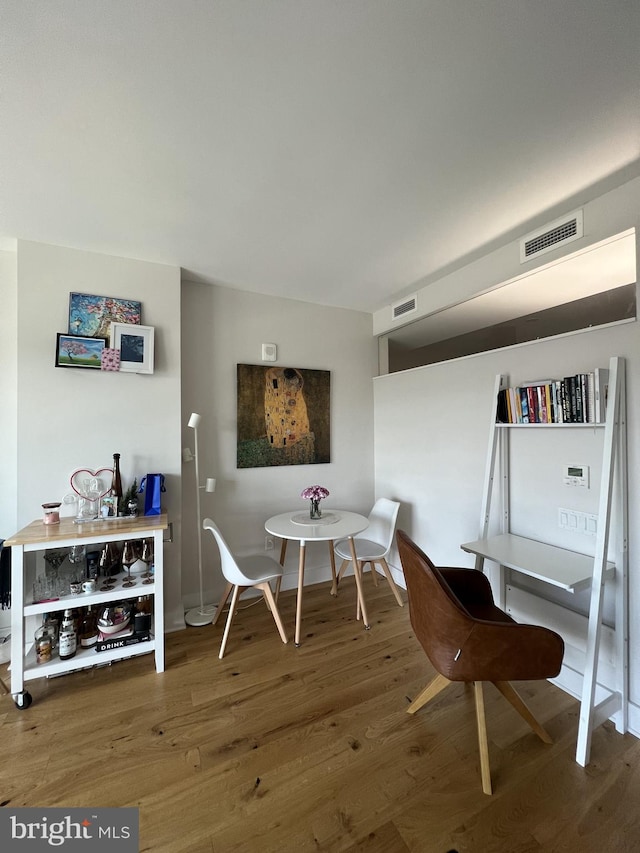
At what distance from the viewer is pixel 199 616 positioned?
2.56 m

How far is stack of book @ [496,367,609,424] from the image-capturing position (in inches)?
66.3

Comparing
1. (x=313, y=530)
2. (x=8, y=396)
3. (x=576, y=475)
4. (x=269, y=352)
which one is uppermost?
(x=269, y=352)

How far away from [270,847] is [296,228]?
8.96 feet

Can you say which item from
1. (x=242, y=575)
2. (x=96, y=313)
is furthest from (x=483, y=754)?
(x=96, y=313)

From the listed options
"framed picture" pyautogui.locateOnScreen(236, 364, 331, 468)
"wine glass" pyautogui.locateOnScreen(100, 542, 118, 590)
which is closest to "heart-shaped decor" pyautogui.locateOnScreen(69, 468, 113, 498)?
"wine glass" pyautogui.locateOnScreen(100, 542, 118, 590)

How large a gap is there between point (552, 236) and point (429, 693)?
2.48m

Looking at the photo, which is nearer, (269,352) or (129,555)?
(129,555)

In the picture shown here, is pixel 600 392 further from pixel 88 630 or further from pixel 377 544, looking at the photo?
pixel 88 630

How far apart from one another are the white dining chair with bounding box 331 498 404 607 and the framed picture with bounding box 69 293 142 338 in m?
2.30

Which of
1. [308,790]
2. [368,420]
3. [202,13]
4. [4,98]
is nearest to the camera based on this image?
[202,13]

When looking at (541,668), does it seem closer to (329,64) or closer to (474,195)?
(474,195)

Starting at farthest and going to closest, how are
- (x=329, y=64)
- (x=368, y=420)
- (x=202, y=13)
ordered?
1. (x=368, y=420)
2. (x=329, y=64)
3. (x=202, y=13)

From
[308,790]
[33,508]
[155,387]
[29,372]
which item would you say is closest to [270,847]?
[308,790]

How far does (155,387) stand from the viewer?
2430 mm
